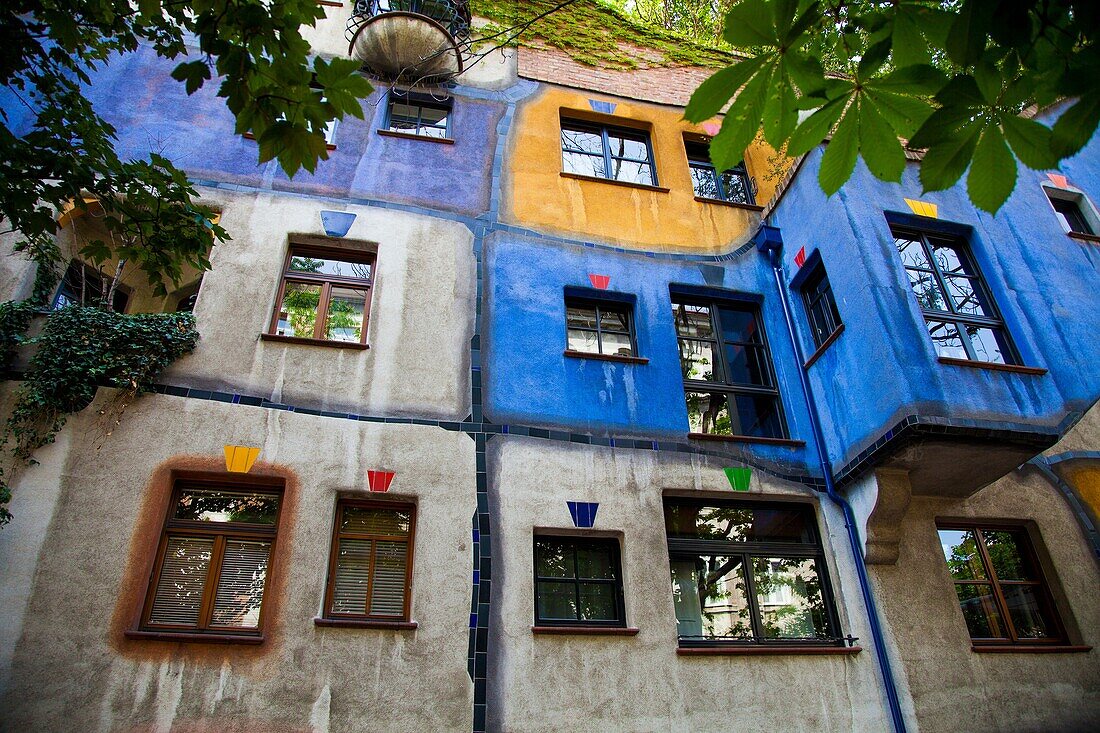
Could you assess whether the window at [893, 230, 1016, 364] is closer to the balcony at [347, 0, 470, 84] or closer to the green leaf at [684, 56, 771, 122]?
the green leaf at [684, 56, 771, 122]

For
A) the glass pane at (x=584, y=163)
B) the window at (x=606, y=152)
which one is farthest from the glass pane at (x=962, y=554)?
the glass pane at (x=584, y=163)

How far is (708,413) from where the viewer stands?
27.7 feet

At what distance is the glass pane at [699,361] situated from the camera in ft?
28.4

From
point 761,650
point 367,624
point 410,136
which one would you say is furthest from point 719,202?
point 367,624

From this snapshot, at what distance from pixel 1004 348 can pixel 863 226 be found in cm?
206

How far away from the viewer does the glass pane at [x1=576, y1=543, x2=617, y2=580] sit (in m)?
7.02

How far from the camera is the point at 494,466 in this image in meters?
7.16

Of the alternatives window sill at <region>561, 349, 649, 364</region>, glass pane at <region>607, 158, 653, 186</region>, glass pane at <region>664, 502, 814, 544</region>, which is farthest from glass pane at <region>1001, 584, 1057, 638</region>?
glass pane at <region>607, 158, 653, 186</region>

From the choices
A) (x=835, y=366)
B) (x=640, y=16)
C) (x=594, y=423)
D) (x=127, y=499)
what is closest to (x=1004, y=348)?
(x=835, y=366)

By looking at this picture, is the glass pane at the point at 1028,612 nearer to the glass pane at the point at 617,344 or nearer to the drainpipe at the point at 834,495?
the drainpipe at the point at 834,495

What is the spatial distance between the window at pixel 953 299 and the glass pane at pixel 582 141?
4470 millimetres

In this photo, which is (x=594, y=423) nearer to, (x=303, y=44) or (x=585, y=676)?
(x=585, y=676)

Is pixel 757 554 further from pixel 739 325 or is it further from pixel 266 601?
pixel 266 601

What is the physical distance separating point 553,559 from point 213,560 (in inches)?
123
